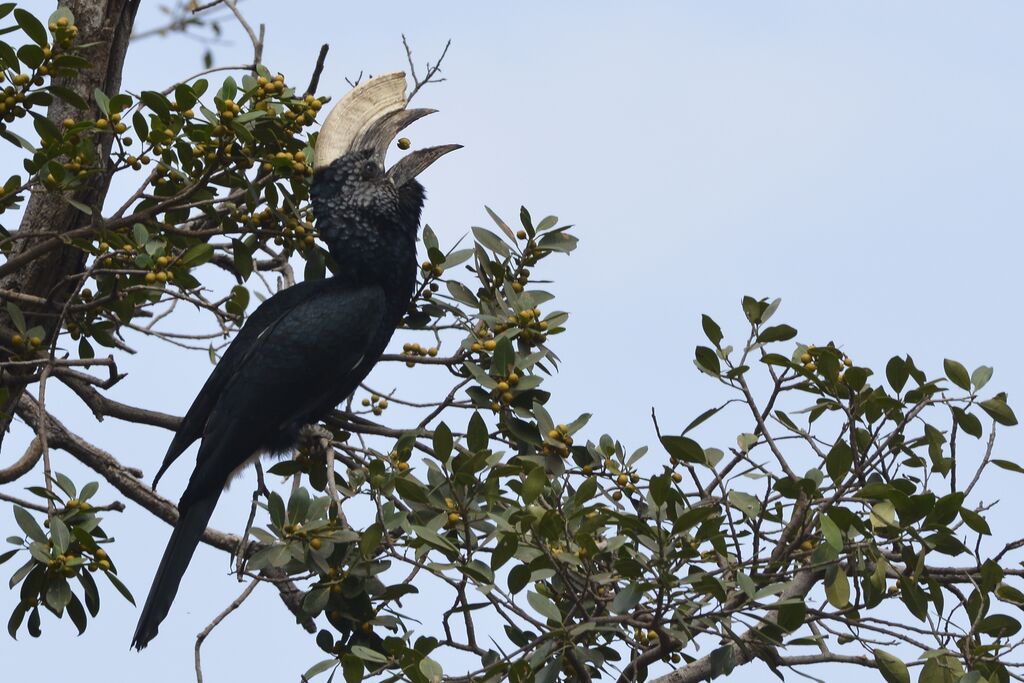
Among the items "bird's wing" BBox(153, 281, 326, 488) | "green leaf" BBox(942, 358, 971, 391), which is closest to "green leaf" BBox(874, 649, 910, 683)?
"green leaf" BBox(942, 358, 971, 391)

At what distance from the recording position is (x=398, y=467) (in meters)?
2.67

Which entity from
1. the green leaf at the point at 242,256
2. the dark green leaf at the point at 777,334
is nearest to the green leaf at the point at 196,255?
the green leaf at the point at 242,256

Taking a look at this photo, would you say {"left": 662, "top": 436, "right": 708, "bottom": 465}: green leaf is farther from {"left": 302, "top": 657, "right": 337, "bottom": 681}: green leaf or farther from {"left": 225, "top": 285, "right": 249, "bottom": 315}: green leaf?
{"left": 225, "top": 285, "right": 249, "bottom": 315}: green leaf

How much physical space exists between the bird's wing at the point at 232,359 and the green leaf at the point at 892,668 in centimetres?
177

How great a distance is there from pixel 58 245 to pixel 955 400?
215 centimetres

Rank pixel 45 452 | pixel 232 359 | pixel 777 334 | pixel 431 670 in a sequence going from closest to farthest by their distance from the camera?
pixel 431 670
pixel 777 334
pixel 45 452
pixel 232 359

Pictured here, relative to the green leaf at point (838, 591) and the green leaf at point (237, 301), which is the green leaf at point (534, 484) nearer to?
the green leaf at point (838, 591)

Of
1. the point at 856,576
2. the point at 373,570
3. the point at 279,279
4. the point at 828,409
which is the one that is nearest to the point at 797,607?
the point at 856,576

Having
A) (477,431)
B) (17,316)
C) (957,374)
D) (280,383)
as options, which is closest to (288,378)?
(280,383)

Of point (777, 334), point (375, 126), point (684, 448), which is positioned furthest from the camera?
point (375, 126)

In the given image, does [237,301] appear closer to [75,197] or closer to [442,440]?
[75,197]

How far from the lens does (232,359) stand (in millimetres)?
3389

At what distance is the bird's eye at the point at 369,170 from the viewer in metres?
3.61

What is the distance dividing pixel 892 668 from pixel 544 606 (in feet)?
2.20
